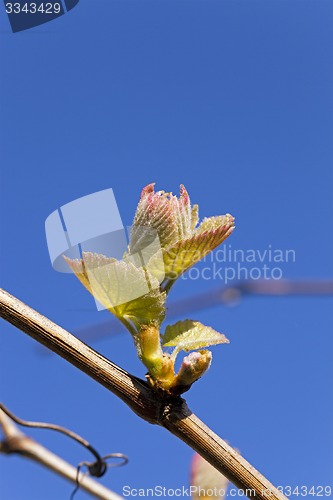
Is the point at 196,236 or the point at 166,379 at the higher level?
the point at 196,236

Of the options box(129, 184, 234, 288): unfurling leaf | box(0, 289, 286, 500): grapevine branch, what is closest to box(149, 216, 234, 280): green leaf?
box(129, 184, 234, 288): unfurling leaf

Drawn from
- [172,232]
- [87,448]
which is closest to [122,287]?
[172,232]

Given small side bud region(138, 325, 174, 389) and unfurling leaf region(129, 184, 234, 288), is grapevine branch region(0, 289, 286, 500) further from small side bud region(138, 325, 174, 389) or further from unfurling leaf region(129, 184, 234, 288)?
unfurling leaf region(129, 184, 234, 288)

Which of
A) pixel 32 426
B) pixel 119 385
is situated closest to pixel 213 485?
pixel 32 426

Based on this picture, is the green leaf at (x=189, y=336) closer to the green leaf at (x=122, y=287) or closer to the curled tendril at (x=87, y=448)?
the green leaf at (x=122, y=287)

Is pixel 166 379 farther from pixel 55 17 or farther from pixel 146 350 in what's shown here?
pixel 55 17

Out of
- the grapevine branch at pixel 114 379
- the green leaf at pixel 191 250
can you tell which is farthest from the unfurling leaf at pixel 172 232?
the grapevine branch at pixel 114 379
